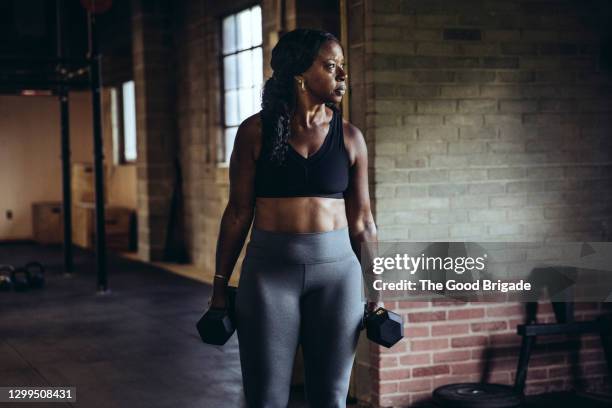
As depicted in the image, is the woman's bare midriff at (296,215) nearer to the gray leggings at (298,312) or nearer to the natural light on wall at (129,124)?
the gray leggings at (298,312)

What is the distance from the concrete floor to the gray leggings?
192 cm

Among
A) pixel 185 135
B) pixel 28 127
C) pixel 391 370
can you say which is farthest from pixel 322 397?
pixel 28 127

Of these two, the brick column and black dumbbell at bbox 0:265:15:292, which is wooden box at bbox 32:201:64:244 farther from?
black dumbbell at bbox 0:265:15:292

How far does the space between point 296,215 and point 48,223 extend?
10871 millimetres

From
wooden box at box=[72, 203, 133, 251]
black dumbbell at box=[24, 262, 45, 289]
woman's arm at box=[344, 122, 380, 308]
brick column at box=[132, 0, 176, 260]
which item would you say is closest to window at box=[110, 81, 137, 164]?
wooden box at box=[72, 203, 133, 251]

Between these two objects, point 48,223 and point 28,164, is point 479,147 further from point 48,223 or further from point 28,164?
point 28,164

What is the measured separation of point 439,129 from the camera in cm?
432

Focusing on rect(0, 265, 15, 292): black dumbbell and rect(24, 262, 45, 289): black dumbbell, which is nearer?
rect(0, 265, 15, 292): black dumbbell

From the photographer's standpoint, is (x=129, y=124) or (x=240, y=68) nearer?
(x=240, y=68)

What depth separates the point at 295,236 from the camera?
8.17ft

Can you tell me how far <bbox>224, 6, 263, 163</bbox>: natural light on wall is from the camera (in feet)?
28.1

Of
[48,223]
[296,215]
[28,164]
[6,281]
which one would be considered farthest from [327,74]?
[28,164]

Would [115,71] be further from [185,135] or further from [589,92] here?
[589,92]

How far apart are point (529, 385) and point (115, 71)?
10.2 meters
